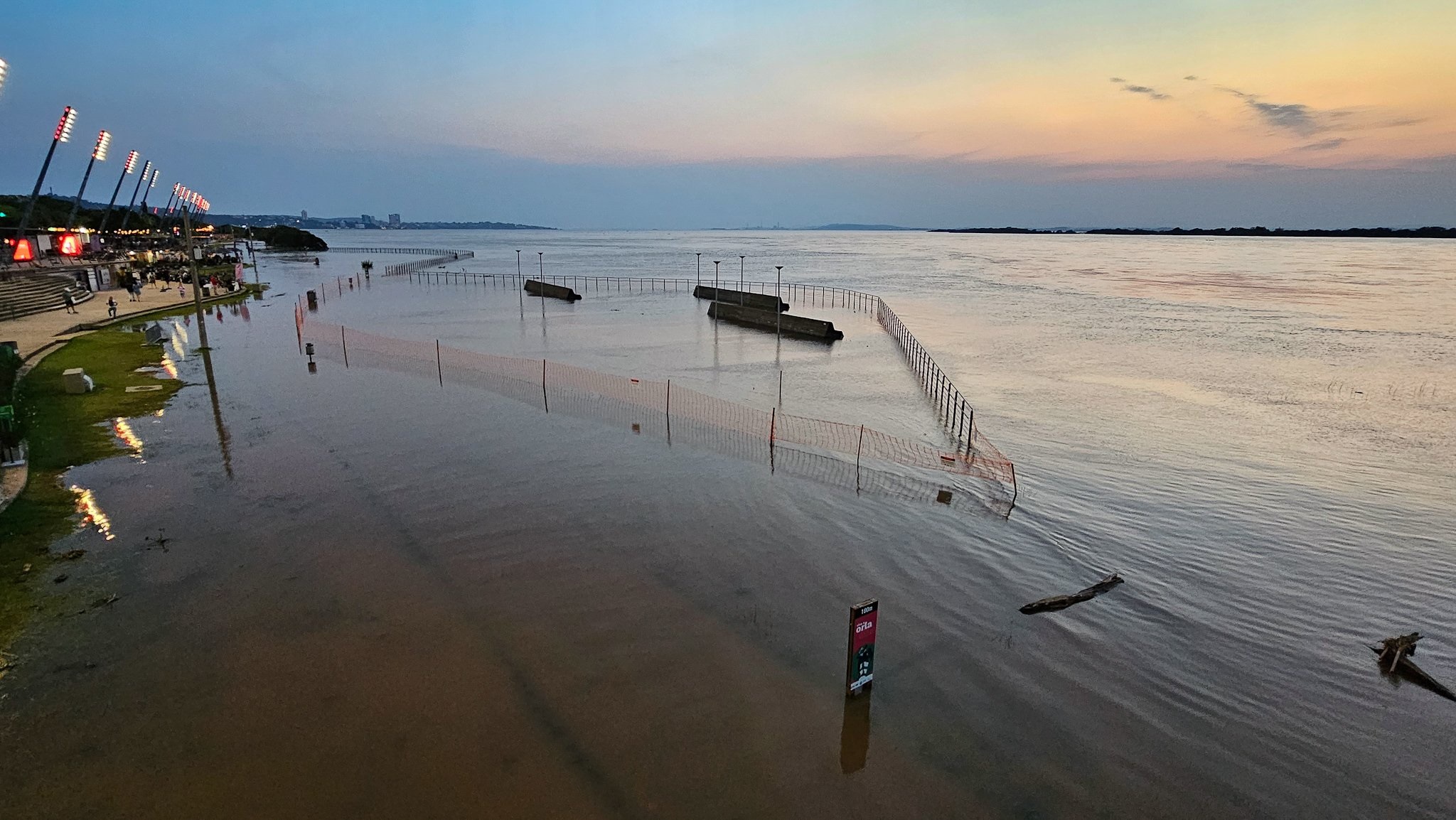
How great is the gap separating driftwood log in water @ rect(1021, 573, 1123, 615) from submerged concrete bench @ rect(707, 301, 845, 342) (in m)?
28.8

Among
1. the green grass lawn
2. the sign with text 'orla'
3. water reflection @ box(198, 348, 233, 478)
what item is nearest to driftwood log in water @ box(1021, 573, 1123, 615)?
the sign with text 'orla'

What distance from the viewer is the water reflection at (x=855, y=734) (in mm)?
9078

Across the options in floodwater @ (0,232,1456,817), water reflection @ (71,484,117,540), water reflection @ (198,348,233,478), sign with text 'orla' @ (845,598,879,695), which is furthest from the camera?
water reflection @ (198,348,233,478)

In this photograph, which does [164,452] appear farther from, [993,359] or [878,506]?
[993,359]

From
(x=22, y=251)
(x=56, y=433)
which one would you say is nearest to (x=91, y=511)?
(x=56, y=433)

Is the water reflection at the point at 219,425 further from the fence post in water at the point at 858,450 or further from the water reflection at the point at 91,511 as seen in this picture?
the fence post in water at the point at 858,450

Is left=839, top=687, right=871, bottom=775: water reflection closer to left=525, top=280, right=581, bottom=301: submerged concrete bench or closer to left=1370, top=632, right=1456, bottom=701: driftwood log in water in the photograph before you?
left=1370, top=632, right=1456, bottom=701: driftwood log in water

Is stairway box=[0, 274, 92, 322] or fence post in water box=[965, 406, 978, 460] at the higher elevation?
stairway box=[0, 274, 92, 322]

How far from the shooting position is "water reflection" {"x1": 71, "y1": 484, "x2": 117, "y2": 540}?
1443cm

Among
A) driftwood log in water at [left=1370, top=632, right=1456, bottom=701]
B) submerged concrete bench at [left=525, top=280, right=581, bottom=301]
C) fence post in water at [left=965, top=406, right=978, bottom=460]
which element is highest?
submerged concrete bench at [left=525, top=280, right=581, bottom=301]

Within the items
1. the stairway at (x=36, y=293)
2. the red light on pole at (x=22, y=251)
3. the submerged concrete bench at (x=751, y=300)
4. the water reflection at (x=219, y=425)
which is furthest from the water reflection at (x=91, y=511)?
the red light on pole at (x=22, y=251)

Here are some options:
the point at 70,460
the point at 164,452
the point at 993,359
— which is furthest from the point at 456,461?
the point at 993,359

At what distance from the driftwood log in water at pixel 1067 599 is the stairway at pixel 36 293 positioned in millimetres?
53818

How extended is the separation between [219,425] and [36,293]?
3990 cm
